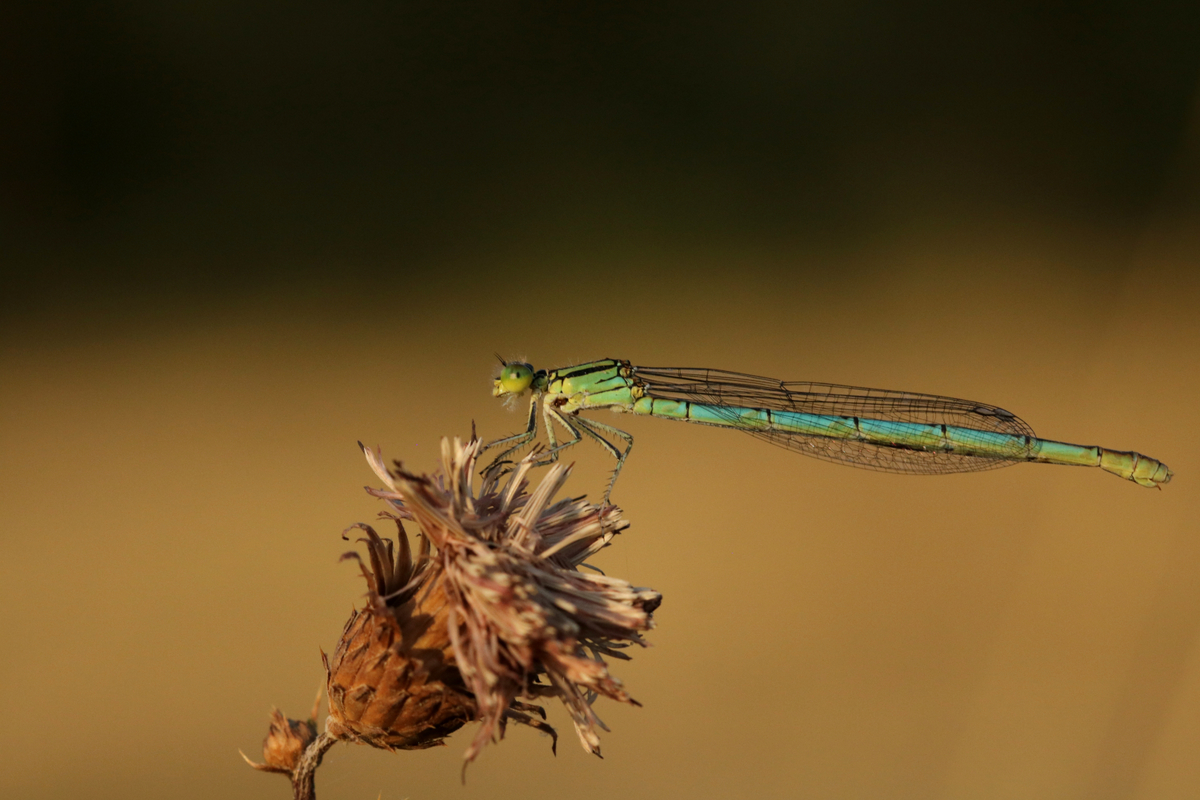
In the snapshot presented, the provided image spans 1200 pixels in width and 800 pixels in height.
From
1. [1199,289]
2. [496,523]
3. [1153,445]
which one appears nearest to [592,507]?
[496,523]

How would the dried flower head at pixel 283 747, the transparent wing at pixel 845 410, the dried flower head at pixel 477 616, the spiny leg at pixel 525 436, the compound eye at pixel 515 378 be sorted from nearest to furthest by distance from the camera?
the dried flower head at pixel 477 616 → the dried flower head at pixel 283 747 → the spiny leg at pixel 525 436 → the compound eye at pixel 515 378 → the transparent wing at pixel 845 410

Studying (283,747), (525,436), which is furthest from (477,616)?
(525,436)

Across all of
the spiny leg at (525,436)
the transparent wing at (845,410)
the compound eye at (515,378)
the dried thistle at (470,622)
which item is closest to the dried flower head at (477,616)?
the dried thistle at (470,622)

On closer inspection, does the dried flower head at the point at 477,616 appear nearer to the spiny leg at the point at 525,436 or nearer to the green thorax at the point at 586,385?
the spiny leg at the point at 525,436

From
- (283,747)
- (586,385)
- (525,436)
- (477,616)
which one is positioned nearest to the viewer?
(477,616)

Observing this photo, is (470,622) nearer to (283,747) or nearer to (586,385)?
(283,747)

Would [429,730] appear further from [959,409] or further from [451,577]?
[959,409]
